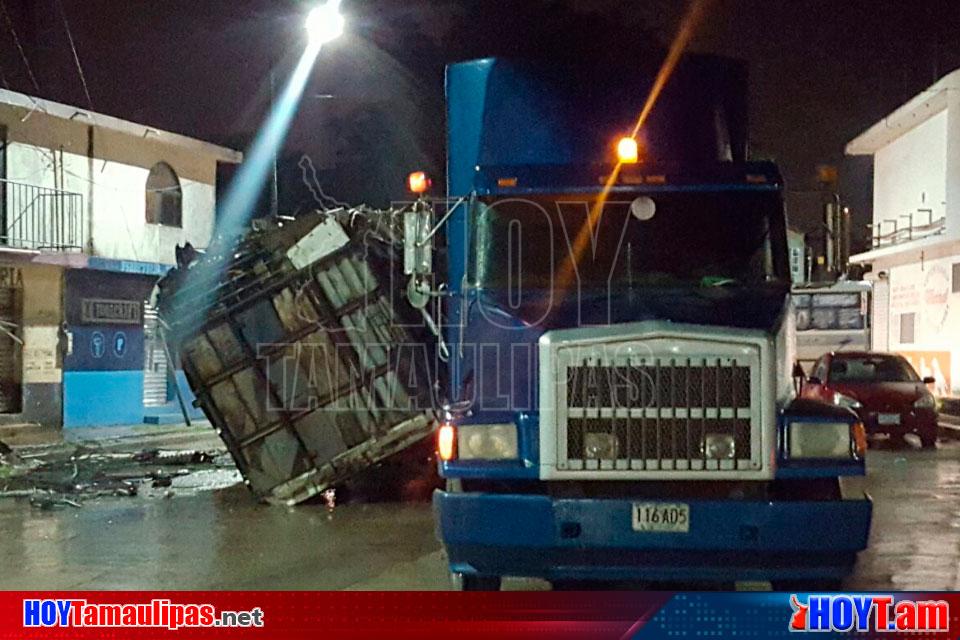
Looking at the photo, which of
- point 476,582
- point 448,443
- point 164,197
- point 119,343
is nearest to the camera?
point 448,443

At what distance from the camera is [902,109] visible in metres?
28.1

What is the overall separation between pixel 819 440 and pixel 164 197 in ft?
66.4

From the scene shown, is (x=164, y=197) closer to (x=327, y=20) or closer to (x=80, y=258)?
(x=80, y=258)

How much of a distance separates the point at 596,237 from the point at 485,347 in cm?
124

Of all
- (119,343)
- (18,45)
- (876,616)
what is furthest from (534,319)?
(18,45)

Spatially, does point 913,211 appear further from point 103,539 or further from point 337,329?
point 103,539

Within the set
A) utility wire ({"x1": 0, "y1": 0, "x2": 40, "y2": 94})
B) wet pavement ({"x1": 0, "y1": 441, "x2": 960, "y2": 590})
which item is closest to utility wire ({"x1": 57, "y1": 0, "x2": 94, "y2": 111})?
utility wire ({"x1": 0, "y1": 0, "x2": 40, "y2": 94})

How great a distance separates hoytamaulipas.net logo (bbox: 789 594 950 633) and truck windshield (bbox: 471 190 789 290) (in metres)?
2.56

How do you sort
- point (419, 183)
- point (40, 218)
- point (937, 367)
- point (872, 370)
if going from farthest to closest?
point (937, 367) → point (40, 218) → point (872, 370) → point (419, 183)

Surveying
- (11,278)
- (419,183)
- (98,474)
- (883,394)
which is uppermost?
(419,183)

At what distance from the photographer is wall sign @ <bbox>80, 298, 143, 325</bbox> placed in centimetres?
2138

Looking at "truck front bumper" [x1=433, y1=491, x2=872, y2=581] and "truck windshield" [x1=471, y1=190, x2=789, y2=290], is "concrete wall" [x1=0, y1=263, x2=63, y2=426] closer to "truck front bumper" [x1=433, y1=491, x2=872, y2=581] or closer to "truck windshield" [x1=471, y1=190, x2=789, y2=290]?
"truck windshield" [x1=471, y1=190, x2=789, y2=290]

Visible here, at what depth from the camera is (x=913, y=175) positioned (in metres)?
29.7

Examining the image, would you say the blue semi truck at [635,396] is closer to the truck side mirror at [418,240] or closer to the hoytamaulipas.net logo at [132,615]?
the truck side mirror at [418,240]
